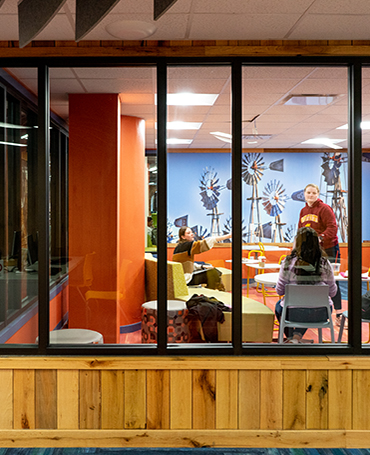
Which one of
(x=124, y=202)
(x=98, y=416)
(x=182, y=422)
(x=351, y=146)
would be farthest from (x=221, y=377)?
(x=351, y=146)

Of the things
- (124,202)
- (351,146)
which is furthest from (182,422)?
(351,146)

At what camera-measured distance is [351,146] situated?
2926mm

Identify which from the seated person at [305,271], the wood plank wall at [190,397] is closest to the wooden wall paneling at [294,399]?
the wood plank wall at [190,397]

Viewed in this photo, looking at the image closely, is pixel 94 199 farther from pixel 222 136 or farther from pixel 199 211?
pixel 222 136

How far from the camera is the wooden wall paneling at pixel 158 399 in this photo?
9.27 feet

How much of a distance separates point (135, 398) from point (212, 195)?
1521mm

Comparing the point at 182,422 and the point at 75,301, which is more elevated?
the point at 75,301

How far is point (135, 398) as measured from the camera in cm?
282

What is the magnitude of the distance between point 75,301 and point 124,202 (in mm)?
827

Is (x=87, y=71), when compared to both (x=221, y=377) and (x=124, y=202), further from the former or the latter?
(x=221, y=377)

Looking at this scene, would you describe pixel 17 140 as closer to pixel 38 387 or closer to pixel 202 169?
pixel 202 169

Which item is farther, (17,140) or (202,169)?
(17,140)

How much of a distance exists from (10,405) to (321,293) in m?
2.34

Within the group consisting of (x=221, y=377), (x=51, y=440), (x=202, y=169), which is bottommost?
(x=51, y=440)
